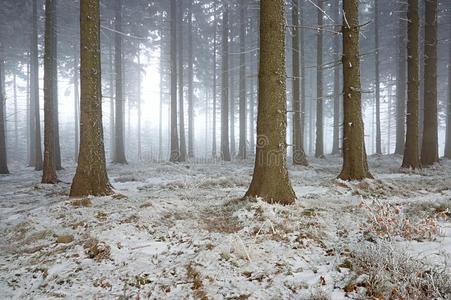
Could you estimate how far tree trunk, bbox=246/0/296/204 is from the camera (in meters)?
5.88

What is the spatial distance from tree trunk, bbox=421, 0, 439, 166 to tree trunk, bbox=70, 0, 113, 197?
13052 mm

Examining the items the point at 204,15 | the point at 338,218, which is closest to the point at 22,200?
the point at 338,218

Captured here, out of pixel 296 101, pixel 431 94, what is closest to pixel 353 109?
pixel 296 101

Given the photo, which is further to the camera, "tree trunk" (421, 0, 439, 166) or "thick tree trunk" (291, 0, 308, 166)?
"thick tree trunk" (291, 0, 308, 166)

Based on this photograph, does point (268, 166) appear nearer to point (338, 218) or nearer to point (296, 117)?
point (338, 218)

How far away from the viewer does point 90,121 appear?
7324 millimetres

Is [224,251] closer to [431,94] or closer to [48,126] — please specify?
[48,126]

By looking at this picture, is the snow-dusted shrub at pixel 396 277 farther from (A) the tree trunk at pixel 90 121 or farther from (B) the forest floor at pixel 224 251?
(A) the tree trunk at pixel 90 121

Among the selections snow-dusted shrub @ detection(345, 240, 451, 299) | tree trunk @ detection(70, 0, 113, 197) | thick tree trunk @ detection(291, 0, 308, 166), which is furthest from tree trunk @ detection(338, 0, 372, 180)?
tree trunk @ detection(70, 0, 113, 197)

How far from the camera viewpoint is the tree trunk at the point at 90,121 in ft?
23.8

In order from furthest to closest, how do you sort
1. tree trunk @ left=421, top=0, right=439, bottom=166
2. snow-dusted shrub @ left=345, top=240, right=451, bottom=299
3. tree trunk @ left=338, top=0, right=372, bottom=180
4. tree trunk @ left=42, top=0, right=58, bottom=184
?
tree trunk @ left=421, top=0, right=439, bottom=166 < tree trunk @ left=42, top=0, right=58, bottom=184 < tree trunk @ left=338, top=0, right=372, bottom=180 < snow-dusted shrub @ left=345, top=240, right=451, bottom=299

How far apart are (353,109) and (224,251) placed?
6.59 m

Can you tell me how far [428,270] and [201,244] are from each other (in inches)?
111

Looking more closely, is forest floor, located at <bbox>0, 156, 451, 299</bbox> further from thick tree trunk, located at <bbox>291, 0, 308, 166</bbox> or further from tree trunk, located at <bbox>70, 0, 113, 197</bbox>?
thick tree trunk, located at <bbox>291, 0, 308, 166</bbox>
